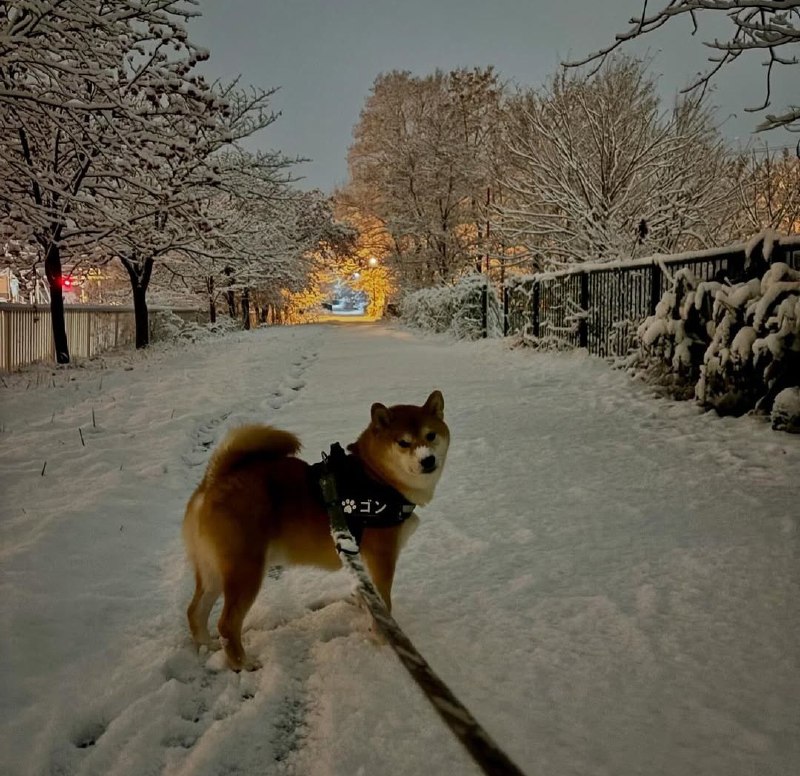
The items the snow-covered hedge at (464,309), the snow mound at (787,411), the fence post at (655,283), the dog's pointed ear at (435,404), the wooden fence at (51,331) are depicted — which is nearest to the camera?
the dog's pointed ear at (435,404)

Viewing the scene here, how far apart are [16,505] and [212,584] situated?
2693mm

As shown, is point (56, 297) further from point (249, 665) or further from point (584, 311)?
point (249, 665)

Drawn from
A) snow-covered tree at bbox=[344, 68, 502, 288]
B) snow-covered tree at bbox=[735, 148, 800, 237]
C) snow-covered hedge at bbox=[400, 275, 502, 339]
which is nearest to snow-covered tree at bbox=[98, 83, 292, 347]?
snow-covered hedge at bbox=[400, 275, 502, 339]

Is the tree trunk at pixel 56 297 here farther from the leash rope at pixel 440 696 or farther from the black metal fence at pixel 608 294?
the leash rope at pixel 440 696

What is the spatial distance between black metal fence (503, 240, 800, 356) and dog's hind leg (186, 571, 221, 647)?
6.81 metres

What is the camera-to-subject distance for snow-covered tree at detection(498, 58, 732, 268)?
15797 millimetres

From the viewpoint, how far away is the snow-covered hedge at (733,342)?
560 centimetres

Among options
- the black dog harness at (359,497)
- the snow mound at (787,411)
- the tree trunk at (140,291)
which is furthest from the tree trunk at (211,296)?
the black dog harness at (359,497)

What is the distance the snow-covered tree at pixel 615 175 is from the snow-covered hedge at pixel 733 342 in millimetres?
7913

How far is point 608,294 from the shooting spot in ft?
36.8

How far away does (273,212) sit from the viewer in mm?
31062

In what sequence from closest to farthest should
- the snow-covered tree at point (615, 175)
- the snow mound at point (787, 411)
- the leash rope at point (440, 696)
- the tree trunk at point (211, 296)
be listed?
the leash rope at point (440, 696) → the snow mound at point (787, 411) → the snow-covered tree at point (615, 175) → the tree trunk at point (211, 296)

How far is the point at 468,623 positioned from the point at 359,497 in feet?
2.70

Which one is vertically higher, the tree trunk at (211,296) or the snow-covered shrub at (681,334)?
the tree trunk at (211,296)
